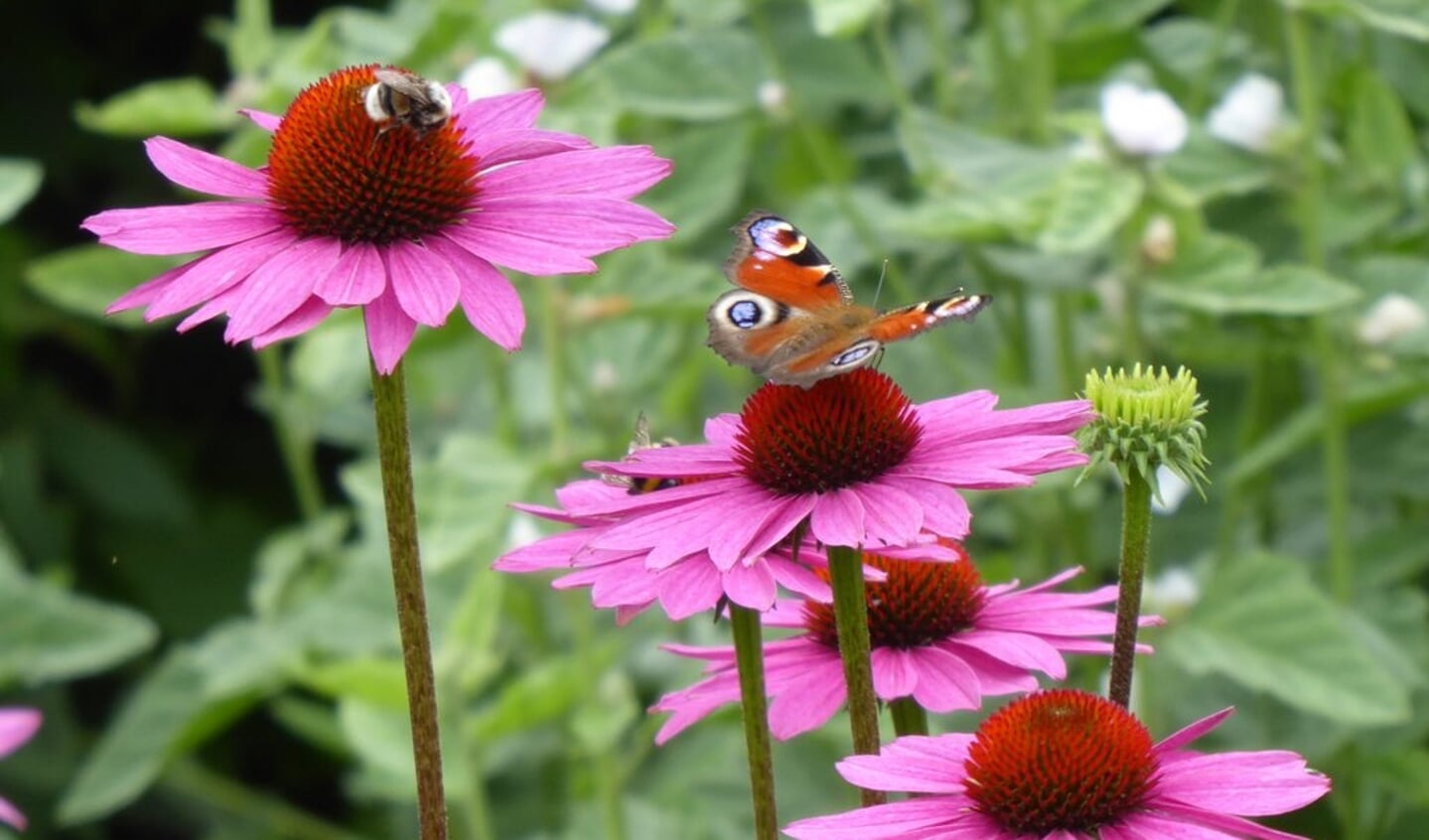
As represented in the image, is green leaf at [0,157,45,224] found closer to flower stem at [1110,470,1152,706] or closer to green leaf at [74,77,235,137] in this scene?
green leaf at [74,77,235,137]

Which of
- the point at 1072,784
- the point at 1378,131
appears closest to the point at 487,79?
the point at 1378,131

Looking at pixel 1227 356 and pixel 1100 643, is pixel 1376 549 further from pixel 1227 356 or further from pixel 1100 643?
pixel 1100 643

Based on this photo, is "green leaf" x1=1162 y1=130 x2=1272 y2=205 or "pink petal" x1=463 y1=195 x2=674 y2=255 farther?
"green leaf" x1=1162 y1=130 x2=1272 y2=205

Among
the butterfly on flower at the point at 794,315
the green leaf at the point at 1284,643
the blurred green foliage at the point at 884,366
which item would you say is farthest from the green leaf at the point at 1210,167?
the butterfly on flower at the point at 794,315

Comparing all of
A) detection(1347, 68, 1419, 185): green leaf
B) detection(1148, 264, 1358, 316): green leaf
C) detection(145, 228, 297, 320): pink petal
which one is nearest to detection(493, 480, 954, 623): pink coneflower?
detection(145, 228, 297, 320): pink petal

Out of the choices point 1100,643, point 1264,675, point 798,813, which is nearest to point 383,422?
point 1100,643
